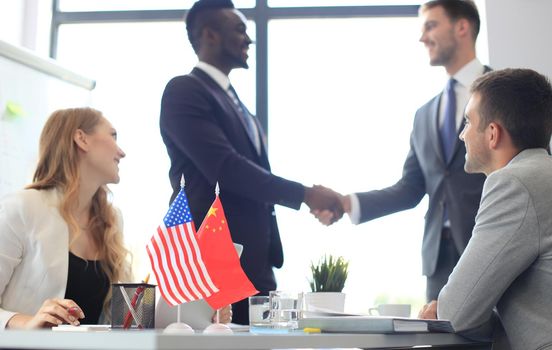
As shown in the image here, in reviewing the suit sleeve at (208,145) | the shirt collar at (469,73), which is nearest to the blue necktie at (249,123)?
the suit sleeve at (208,145)

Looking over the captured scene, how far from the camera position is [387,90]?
442 cm

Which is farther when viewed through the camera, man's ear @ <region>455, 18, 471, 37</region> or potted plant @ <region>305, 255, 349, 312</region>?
man's ear @ <region>455, 18, 471, 37</region>

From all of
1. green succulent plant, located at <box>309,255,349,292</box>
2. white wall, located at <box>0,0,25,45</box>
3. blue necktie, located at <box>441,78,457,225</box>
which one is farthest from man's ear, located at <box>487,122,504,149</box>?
white wall, located at <box>0,0,25,45</box>

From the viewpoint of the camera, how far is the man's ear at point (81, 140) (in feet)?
9.27

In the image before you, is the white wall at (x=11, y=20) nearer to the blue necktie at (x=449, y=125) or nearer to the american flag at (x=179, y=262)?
the blue necktie at (x=449, y=125)

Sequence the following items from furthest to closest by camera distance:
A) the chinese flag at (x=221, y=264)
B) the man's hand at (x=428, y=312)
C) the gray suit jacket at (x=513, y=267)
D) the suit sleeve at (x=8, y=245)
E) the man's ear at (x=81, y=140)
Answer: the man's ear at (x=81, y=140) → the suit sleeve at (x=8, y=245) → the man's hand at (x=428, y=312) → the chinese flag at (x=221, y=264) → the gray suit jacket at (x=513, y=267)

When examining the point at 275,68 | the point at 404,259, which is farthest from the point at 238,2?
the point at 404,259

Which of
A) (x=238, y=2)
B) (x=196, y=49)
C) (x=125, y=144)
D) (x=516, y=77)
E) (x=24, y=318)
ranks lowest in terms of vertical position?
(x=24, y=318)

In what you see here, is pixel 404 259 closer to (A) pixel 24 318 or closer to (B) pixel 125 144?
(B) pixel 125 144

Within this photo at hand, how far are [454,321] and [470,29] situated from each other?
7.87ft

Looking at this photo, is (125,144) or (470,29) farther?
(125,144)

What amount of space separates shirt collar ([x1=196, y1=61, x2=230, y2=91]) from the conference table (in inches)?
91.4

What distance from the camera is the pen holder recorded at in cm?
148

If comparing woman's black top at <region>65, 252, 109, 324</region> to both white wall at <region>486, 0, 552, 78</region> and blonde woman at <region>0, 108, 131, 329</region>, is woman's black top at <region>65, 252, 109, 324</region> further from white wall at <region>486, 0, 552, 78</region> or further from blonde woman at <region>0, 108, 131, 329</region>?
white wall at <region>486, 0, 552, 78</region>
